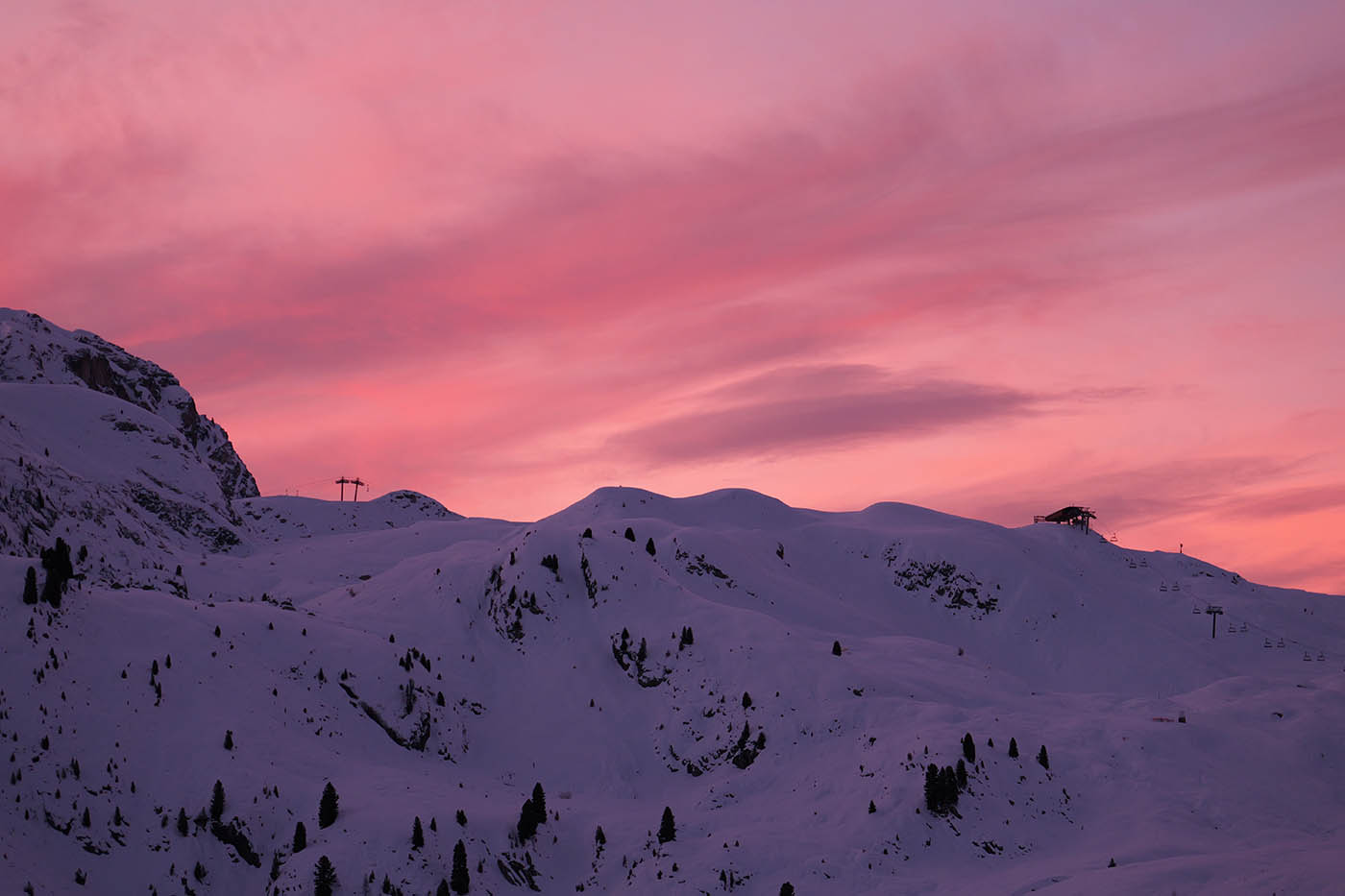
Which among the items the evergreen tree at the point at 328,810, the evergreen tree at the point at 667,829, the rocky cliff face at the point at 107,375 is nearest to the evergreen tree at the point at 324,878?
the evergreen tree at the point at 328,810

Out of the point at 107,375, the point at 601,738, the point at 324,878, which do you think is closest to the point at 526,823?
the point at 324,878

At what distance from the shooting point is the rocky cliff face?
14975 cm

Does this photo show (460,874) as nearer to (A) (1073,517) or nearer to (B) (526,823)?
(B) (526,823)

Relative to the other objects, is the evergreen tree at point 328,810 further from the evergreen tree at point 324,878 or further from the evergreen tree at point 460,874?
the evergreen tree at point 460,874

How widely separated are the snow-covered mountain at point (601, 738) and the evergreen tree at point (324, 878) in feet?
1.54

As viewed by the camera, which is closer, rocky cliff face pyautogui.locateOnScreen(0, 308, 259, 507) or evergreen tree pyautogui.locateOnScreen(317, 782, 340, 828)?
evergreen tree pyautogui.locateOnScreen(317, 782, 340, 828)

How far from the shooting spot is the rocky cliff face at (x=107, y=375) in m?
150

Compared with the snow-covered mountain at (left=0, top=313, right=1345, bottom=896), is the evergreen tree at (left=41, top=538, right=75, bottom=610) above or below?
above

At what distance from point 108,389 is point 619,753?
129713 mm

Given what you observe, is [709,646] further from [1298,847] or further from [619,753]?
[1298,847]

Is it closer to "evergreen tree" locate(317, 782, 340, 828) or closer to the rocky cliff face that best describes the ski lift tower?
"evergreen tree" locate(317, 782, 340, 828)

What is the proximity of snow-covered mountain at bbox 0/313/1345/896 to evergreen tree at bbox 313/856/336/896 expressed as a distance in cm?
47

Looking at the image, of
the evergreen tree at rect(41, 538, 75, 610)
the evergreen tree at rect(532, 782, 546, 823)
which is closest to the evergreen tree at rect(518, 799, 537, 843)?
the evergreen tree at rect(532, 782, 546, 823)

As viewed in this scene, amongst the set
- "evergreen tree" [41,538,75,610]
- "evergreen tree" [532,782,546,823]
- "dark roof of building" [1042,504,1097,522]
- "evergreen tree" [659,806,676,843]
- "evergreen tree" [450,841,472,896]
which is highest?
"dark roof of building" [1042,504,1097,522]
